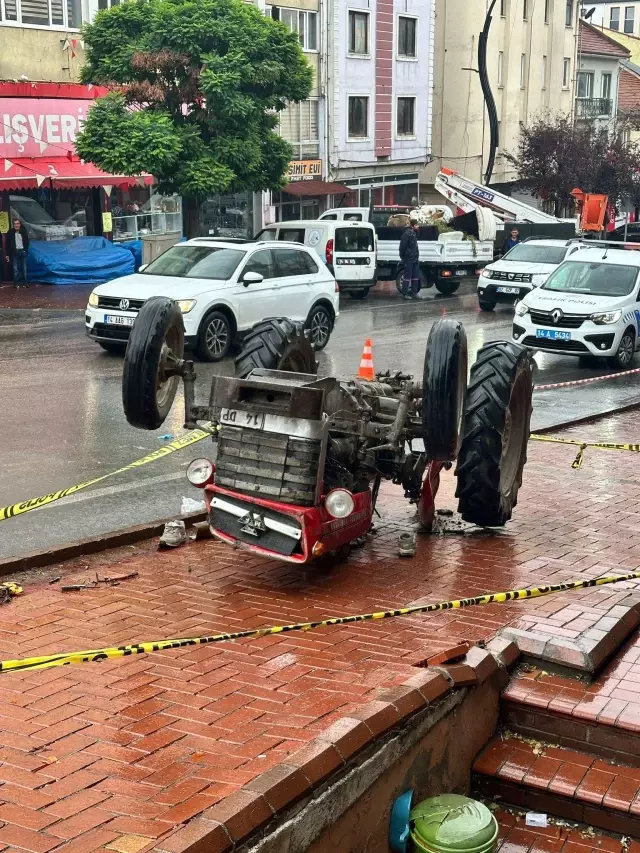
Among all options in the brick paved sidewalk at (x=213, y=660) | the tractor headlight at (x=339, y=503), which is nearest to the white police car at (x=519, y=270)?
the brick paved sidewalk at (x=213, y=660)

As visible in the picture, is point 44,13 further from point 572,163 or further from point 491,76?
point 491,76

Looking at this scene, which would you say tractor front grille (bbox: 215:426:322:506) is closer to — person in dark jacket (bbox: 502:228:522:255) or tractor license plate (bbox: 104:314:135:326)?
tractor license plate (bbox: 104:314:135:326)

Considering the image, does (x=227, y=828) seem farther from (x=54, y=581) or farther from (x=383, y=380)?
(x=383, y=380)

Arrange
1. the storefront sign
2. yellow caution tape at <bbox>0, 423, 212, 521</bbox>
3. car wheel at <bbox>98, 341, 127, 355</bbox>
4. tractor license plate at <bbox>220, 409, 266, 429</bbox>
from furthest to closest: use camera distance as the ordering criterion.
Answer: the storefront sign → car wheel at <bbox>98, 341, 127, 355</bbox> → yellow caution tape at <bbox>0, 423, 212, 521</bbox> → tractor license plate at <bbox>220, 409, 266, 429</bbox>

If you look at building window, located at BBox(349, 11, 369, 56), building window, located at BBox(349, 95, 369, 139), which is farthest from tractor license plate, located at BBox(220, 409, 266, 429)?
building window, located at BBox(349, 11, 369, 56)

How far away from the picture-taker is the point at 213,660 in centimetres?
596

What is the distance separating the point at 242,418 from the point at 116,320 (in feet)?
34.2

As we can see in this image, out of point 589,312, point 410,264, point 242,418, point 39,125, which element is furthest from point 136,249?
point 242,418

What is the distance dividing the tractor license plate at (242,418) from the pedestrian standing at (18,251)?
21525mm

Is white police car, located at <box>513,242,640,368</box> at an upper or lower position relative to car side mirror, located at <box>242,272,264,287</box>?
lower

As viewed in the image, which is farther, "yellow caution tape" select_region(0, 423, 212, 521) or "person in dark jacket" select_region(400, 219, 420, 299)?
"person in dark jacket" select_region(400, 219, 420, 299)

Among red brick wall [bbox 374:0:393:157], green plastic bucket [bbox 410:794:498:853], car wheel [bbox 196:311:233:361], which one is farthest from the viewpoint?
red brick wall [bbox 374:0:393:157]

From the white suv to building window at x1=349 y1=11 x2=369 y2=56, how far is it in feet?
79.4

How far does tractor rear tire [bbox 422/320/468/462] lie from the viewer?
287 inches
